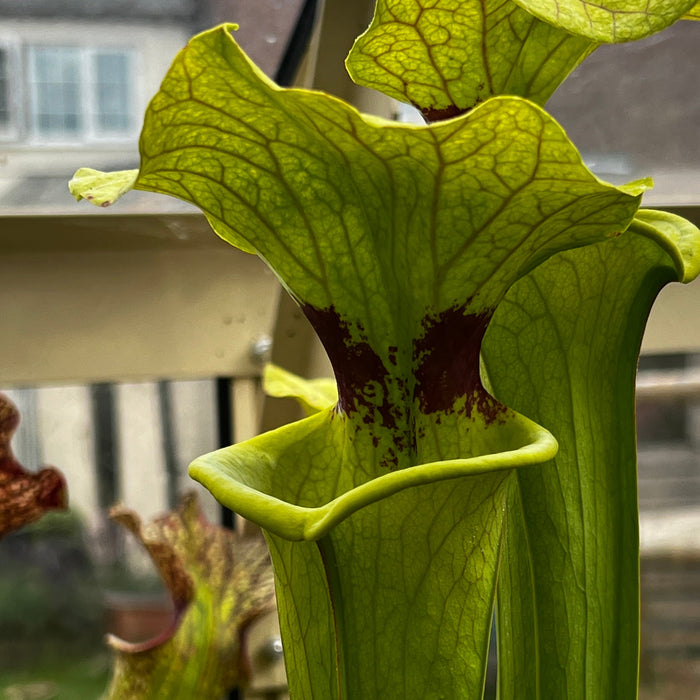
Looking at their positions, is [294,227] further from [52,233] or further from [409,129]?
[52,233]

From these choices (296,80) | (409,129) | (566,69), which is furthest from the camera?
(296,80)

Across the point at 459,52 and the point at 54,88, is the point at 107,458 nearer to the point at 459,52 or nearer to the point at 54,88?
the point at 54,88

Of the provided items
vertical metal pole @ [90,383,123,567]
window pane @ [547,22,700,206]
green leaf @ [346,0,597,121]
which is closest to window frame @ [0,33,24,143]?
vertical metal pole @ [90,383,123,567]

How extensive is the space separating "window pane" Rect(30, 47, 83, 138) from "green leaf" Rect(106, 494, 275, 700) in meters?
0.63

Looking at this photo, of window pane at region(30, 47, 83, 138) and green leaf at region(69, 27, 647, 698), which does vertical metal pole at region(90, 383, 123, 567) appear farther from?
green leaf at region(69, 27, 647, 698)

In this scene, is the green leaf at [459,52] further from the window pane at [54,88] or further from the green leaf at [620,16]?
the window pane at [54,88]

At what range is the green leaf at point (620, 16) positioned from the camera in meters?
0.30

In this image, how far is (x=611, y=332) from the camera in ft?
1.33

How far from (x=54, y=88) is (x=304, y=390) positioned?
1027mm

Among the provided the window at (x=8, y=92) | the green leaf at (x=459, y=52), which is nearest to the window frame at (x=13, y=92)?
the window at (x=8, y=92)

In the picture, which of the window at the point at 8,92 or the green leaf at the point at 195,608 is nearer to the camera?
the green leaf at the point at 195,608

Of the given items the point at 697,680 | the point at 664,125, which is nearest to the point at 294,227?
the point at 664,125

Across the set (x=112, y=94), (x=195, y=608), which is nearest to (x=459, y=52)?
(x=195, y=608)

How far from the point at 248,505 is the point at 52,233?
107 centimetres
